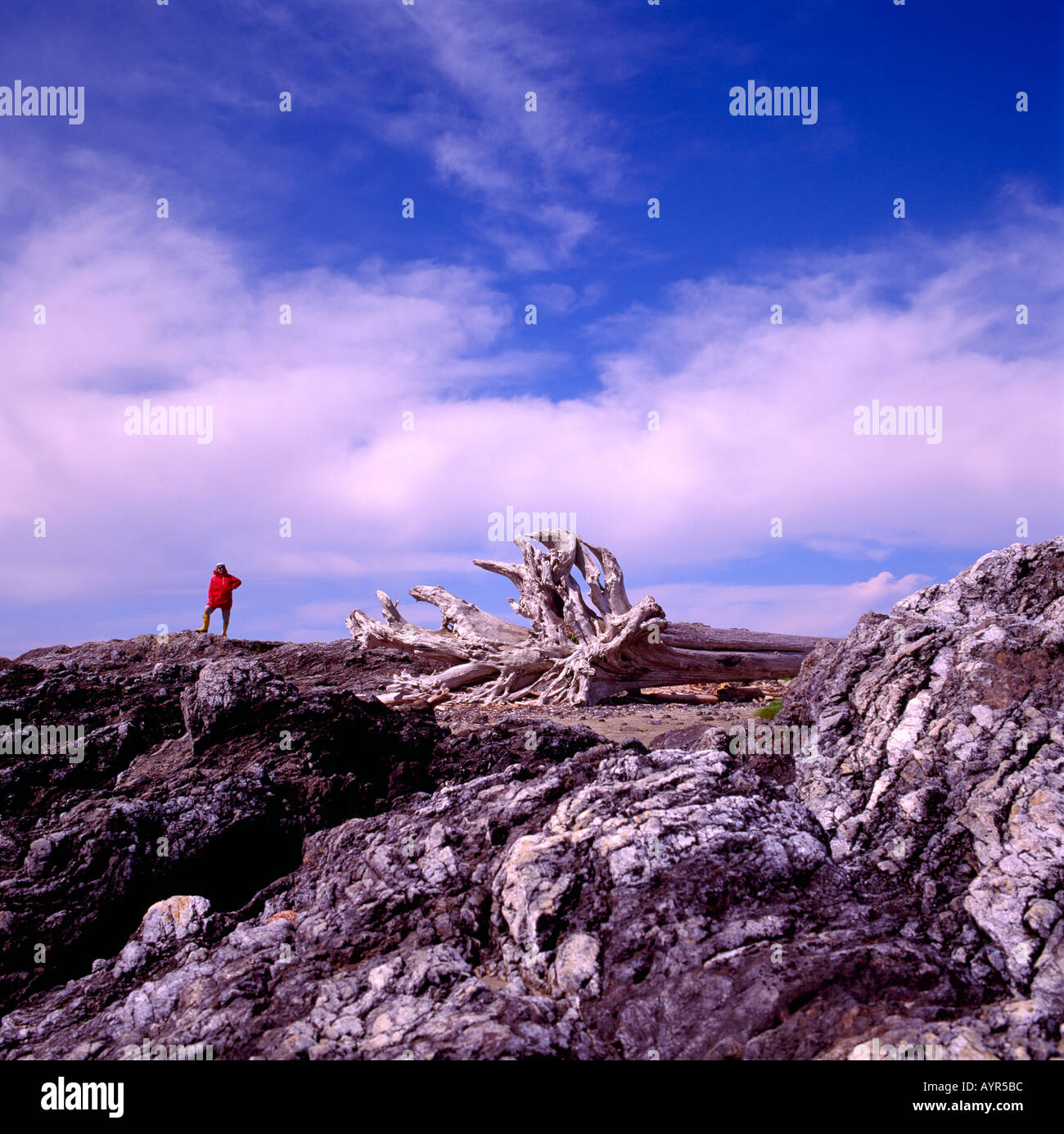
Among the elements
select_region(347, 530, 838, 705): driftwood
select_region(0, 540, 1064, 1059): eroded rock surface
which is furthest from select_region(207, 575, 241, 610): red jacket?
select_region(0, 540, 1064, 1059): eroded rock surface

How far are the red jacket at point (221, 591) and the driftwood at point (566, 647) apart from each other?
17.8ft

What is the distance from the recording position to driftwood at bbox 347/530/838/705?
14914 millimetres

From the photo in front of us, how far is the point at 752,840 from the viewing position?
338 centimetres

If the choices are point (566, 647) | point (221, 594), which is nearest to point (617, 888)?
point (566, 647)

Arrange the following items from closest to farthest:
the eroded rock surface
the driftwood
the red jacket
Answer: the eroded rock surface
the driftwood
the red jacket

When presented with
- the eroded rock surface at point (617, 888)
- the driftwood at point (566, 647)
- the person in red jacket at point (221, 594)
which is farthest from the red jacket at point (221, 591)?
the eroded rock surface at point (617, 888)

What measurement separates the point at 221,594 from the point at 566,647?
880 cm

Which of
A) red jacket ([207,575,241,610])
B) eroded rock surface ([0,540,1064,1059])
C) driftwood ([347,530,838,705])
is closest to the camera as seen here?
eroded rock surface ([0,540,1064,1059])

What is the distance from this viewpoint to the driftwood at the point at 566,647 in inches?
587

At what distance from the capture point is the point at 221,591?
61.7ft

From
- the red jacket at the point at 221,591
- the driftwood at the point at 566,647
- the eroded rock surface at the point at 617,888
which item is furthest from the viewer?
the red jacket at the point at 221,591

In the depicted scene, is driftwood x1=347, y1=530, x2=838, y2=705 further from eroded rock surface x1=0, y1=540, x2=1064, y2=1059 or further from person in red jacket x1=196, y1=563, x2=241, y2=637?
eroded rock surface x1=0, y1=540, x2=1064, y2=1059

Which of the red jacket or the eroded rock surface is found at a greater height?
the red jacket

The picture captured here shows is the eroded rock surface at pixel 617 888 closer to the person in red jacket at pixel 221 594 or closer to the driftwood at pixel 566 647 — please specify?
the driftwood at pixel 566 647
